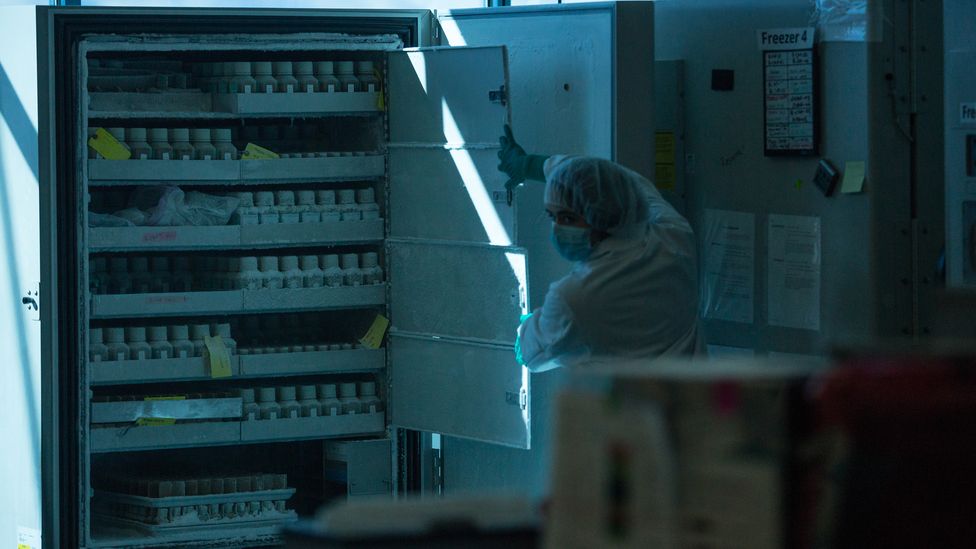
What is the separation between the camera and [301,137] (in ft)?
16.5

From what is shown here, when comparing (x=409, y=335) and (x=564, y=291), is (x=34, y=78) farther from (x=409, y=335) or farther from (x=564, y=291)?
(x=564, y=291)

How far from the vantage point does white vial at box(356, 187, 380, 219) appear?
4.81m

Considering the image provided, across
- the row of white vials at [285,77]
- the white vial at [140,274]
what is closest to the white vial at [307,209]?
the row of white vials at [285,77]

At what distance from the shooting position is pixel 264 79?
185 inches

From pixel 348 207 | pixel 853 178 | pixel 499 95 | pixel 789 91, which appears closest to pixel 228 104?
pixel 348 207

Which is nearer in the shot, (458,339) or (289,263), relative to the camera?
(458,339)

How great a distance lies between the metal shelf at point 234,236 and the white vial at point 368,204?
0.13 ft

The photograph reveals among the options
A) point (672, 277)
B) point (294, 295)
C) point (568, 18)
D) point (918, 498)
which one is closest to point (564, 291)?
point (672, 277)

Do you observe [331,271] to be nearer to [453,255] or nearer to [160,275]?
[453,255]

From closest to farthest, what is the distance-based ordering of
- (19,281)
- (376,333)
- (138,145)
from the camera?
(19,281)
(138,145)
(376,333)

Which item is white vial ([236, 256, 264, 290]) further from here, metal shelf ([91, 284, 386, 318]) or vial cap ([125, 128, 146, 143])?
vial cap ([125, 128, 146, 143])

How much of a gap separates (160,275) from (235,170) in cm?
49

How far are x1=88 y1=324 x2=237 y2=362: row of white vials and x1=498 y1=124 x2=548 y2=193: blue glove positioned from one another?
1.15 metres

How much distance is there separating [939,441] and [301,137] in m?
3.95
